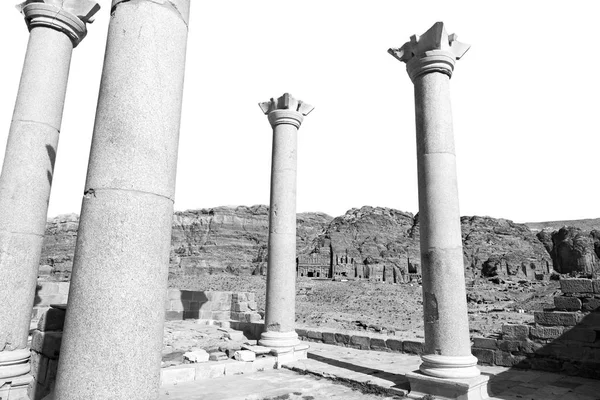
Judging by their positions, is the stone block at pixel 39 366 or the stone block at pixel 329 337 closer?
the stone block at pixel 39 366

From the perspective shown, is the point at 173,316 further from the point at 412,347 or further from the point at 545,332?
the point at 545,332

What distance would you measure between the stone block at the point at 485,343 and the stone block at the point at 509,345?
12 centimetres

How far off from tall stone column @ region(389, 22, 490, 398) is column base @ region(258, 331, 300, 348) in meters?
3.97

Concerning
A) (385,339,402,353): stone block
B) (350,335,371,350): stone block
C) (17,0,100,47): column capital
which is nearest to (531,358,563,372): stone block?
(385,339,402,353): stone block

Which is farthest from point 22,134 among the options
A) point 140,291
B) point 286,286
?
point 286,286

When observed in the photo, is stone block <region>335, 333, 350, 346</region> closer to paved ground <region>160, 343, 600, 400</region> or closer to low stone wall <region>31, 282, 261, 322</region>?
paved ground <region>160, 343, 600, 400</region>

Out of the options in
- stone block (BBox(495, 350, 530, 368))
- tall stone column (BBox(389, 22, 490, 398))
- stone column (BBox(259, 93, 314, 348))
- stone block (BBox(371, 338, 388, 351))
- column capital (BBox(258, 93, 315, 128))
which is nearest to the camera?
tall stone column (BBox(389, 22, 490, 398))

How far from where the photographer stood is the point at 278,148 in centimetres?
1110

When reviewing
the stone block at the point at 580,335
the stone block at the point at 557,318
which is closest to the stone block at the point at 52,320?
the stone block at the point at 557,318

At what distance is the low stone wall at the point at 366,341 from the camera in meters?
10.8

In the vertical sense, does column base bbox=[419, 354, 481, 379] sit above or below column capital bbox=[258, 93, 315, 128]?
below

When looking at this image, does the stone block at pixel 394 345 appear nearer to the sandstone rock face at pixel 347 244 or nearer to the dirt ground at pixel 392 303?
the dirt ground at pixel 392 303

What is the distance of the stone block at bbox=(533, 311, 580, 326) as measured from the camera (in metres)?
8.81

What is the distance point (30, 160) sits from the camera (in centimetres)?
690
